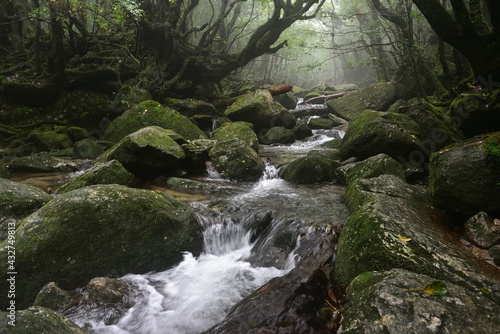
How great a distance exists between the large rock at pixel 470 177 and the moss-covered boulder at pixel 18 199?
6.24 m

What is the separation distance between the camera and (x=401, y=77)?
15453mm

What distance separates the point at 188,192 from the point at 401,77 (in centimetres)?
1437

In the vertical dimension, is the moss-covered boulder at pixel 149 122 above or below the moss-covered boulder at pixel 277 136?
above

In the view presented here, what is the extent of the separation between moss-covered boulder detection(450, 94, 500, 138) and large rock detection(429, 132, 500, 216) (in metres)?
1.35

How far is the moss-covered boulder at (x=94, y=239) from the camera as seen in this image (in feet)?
11.0

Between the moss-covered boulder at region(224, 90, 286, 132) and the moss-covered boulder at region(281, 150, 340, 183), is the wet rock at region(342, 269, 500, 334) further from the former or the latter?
the moss-covered boulder at region(224, 90, 286, 132)

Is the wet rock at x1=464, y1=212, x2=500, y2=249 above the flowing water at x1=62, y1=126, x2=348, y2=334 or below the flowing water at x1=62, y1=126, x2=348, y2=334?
above

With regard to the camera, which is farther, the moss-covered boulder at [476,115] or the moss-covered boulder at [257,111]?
the moss-covered boulder at [257,111]

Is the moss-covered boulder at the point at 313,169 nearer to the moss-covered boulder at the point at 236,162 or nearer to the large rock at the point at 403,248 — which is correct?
the moss-covered boulder at the point at 236,162

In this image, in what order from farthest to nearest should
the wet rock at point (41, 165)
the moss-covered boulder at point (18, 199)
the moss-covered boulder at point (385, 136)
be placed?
the wet rock at point (41, 165)
the moss-covered boulder at point (385, 136)
the moss-covered boulder at point (18, 199)

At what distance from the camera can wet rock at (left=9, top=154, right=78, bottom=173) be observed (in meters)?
7.87

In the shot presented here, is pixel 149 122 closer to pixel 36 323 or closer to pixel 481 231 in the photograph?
pixel 36 323

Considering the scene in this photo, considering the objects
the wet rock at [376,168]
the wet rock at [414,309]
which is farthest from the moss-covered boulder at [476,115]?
the wet rock at [414,309]

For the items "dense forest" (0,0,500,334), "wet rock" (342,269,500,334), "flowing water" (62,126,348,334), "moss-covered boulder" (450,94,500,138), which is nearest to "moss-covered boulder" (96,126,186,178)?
"dense forest" (0,0,500,334)
